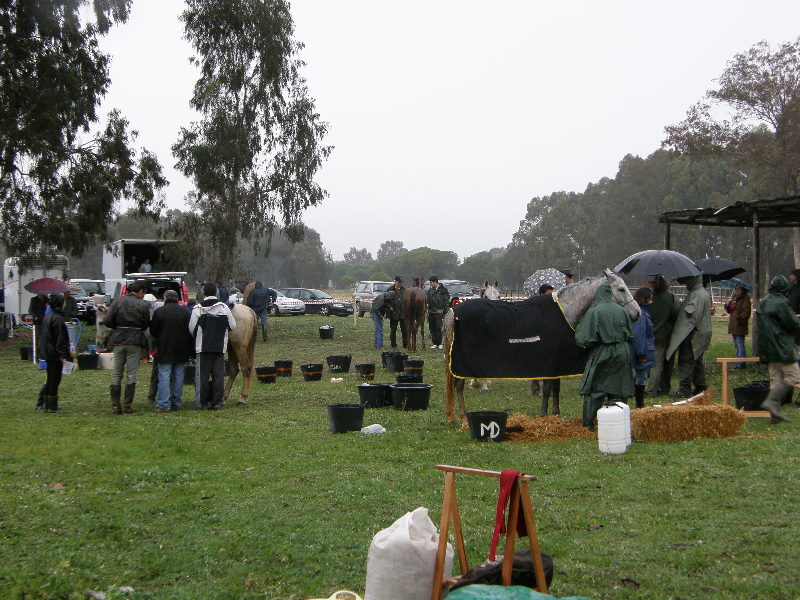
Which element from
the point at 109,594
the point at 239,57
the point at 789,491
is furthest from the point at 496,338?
the point at 239,57

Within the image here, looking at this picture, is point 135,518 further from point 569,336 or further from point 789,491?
point 569,336

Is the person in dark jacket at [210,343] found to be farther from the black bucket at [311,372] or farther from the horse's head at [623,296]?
the horse's head at [623,296]

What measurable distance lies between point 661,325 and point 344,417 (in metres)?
6.08

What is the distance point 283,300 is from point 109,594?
3628cm

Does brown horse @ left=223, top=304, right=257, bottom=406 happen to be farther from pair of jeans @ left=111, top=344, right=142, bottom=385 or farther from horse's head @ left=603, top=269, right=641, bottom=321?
horse's head @ left=603, top=269, right=641, bottom=321

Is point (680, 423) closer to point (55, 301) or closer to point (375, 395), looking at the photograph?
point (375, 395)

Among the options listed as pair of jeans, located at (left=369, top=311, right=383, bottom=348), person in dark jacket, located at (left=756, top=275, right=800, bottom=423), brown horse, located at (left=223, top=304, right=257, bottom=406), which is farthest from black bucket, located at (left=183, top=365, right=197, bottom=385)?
person in dark jacket, located at (left=756, top=275, right=800, bottom=423)

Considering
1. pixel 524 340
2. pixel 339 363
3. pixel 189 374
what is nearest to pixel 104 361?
pixel 189 374

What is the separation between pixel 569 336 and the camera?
36.9 ft

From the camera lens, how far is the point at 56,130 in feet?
93.0

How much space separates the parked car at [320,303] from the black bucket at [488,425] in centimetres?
3157

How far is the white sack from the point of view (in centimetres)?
413

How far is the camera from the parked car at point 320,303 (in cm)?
4144

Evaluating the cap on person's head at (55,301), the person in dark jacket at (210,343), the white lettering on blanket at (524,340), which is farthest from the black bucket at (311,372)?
the white lettering on blanket at (524,340)
